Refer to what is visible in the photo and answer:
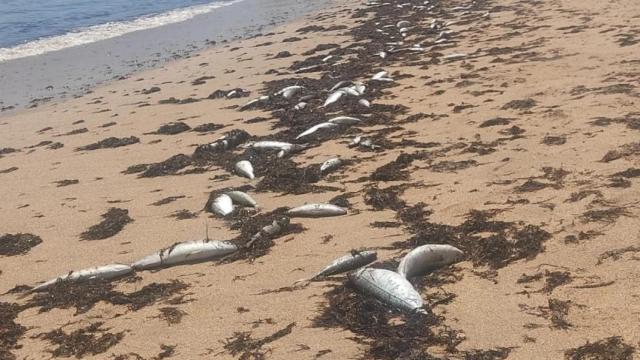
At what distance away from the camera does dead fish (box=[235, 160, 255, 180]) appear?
6.84 metres

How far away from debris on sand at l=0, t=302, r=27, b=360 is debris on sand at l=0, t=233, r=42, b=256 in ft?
3.64

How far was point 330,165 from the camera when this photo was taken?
6613mm

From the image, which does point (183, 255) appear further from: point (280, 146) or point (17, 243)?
point (280, 146)

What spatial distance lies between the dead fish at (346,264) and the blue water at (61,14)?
66.9ft

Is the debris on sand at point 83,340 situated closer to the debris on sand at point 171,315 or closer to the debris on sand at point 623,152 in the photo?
the debris on sand at point 171,315

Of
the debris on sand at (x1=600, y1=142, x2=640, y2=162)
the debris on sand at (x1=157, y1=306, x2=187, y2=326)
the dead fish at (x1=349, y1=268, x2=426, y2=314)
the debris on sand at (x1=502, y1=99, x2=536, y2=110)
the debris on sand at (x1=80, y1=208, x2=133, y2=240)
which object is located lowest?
the debris on sand at (x1=502, y1=99, x2=536, y2=110)

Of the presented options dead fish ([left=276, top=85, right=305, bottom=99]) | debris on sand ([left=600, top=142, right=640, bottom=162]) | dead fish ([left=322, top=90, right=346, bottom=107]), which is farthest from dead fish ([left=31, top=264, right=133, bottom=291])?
dead fish ([left=276, top=85, right=305, bottom=99])

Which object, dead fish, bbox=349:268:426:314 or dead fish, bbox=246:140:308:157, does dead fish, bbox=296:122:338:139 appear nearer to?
dead fish, bbox=246:140:308:157

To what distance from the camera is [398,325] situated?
3590 mm

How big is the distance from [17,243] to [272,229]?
8.68ft

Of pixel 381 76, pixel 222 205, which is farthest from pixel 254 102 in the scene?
pixel 222 205

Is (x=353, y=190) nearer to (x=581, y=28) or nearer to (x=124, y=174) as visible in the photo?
(x=124, y=174)

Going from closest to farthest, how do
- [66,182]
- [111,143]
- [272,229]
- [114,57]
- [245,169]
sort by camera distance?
[272,229]
[245,169]
[66,182]
[111,143]
[114,57]

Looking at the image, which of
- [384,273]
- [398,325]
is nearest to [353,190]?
[384,273]
